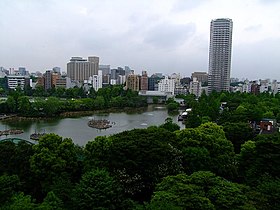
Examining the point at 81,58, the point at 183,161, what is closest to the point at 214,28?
the point at 81,58

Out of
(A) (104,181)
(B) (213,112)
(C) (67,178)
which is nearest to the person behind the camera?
(A) (104,181)

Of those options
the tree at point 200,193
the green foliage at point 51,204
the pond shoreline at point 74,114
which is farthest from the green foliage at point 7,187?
the pond shoreline at point 74,114

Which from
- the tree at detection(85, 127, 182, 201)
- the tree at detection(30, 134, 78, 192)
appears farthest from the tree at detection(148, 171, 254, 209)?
the tree at detection(30, 134, 78, 192)

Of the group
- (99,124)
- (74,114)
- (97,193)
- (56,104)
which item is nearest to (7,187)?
(97,193)

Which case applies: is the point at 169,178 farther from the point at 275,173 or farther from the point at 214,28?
the point at 214,28

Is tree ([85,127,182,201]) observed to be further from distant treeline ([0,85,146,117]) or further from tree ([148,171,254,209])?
distant treeline ([0,85,146,117])

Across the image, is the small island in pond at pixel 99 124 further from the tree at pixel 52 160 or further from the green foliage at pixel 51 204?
the green foliage at pixel 51 204

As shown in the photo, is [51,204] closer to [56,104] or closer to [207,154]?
[207,154]
